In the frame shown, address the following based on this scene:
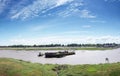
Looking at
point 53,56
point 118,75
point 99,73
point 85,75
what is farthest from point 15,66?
point 53,56

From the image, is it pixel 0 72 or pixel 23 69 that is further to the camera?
pixel 23 69

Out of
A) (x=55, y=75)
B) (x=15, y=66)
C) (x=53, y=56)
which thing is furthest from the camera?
(x=53, y=56)

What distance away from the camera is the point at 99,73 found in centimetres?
4122

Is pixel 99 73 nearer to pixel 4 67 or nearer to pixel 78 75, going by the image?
pixel 78 75

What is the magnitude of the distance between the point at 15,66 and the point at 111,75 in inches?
903

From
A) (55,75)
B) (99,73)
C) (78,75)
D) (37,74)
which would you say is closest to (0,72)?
(37,74)

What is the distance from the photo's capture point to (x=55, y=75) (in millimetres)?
44031

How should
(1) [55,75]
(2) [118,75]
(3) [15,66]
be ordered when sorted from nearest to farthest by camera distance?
(2) [118,75], (1) [55,75], (3) [15,66]

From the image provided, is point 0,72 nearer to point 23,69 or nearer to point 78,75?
point 23,69

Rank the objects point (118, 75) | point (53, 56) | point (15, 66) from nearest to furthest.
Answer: point (118, 75)
point (15, 66)
point (53, 56)

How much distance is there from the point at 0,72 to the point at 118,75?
2532 cm

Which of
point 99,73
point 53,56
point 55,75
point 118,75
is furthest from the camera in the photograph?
point 53,56

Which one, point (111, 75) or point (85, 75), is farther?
point (85, 75)

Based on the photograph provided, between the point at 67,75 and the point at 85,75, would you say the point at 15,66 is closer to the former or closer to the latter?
the point at 67,75
